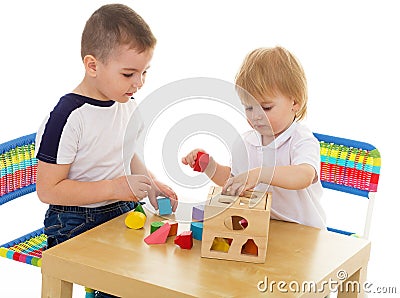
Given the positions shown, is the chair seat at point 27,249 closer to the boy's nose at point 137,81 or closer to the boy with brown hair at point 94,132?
the boy with brown hair at point 94,132

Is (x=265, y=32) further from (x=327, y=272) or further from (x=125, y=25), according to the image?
(x=327, y=272)

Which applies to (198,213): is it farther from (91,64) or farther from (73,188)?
(91,64)

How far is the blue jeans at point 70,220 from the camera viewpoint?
6.19 ft

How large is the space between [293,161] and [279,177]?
9 centimetres

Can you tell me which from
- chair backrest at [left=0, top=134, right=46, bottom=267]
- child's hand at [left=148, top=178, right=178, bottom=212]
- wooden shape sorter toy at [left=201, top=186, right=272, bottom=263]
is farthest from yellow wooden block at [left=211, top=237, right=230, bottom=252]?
chair backrest at [left=0, top=134, right=46, bottom=267]

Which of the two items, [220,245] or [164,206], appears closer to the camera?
[220,245]

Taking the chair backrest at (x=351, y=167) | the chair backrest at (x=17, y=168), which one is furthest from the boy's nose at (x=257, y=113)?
the chair backrest at (x=17, y=168)

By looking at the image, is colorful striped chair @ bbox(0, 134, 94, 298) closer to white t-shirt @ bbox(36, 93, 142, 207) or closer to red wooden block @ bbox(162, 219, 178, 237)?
white t-shirt @ bbox(36, 93, 142, 207)

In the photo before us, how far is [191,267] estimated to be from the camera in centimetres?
156

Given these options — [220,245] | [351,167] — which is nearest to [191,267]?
[220,245]

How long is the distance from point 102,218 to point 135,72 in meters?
0.35

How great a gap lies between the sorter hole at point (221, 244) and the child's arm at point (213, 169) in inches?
5.7

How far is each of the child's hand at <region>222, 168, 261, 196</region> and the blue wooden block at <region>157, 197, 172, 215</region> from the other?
198mm

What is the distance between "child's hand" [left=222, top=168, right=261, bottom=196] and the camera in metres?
1.64
